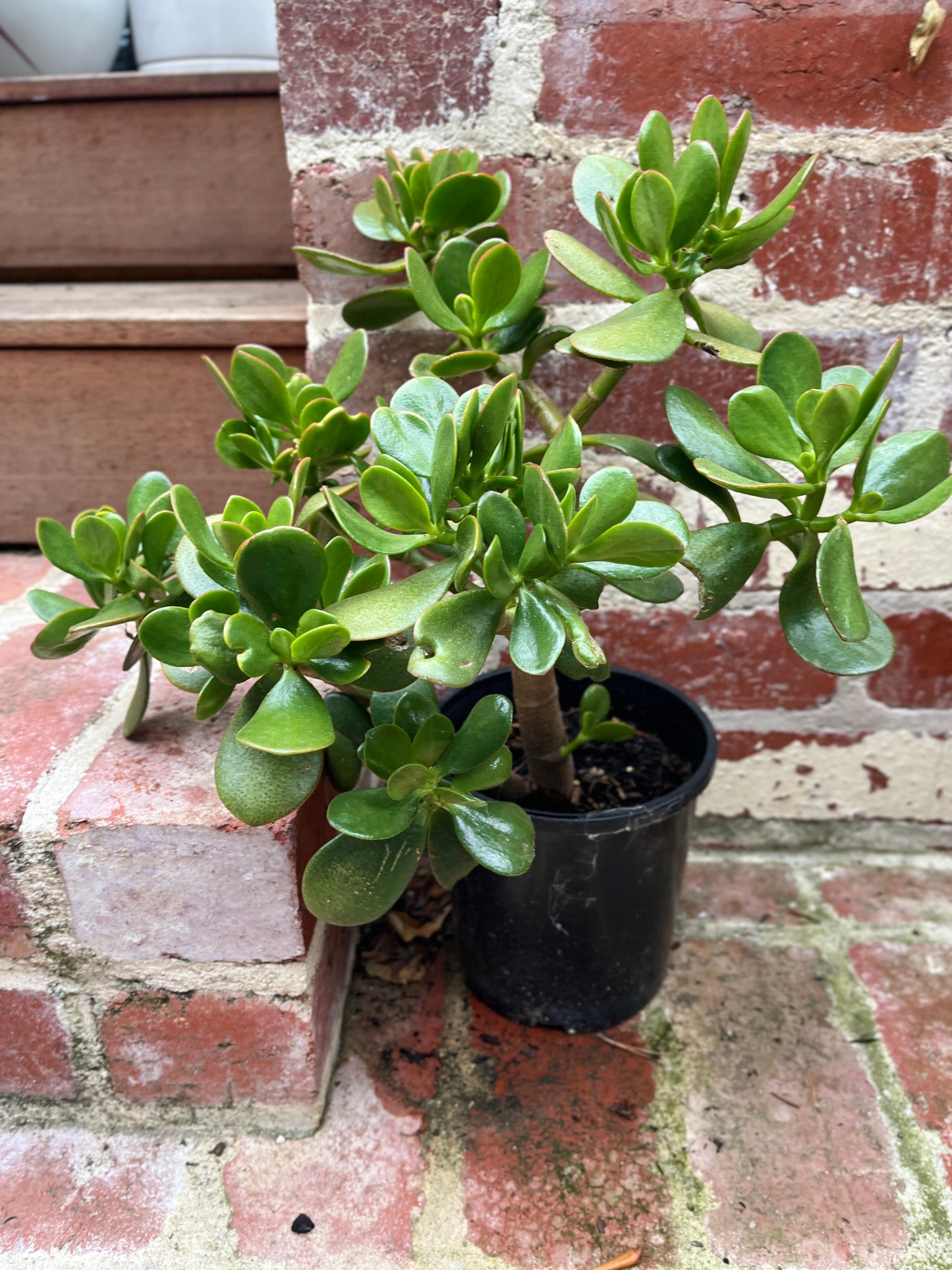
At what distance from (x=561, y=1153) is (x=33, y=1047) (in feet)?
1.52

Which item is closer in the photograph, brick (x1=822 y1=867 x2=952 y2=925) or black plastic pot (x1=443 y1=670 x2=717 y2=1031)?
black plastic pot (x1=443 y1=670 x2=717 y2=1031)

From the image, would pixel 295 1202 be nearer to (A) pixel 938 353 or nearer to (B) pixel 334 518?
(B) pixel 334 518

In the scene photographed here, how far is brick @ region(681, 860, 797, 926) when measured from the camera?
1.03m

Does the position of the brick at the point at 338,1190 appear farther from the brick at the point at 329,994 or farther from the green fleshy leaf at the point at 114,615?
the green fleshy leaf at the point at 114,615

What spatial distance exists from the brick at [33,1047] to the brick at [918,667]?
906 mm

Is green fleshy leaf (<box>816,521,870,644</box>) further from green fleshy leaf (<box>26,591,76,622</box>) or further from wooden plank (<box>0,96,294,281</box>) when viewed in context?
wooden plank (<box>0,96,294,281</box>)

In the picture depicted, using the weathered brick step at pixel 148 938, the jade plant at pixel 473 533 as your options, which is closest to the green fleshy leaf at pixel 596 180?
the jade plant at pixel 473 533

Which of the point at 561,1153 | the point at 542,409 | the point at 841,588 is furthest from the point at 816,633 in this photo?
the point at 561,1153

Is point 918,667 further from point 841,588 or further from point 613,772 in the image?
point 841,588

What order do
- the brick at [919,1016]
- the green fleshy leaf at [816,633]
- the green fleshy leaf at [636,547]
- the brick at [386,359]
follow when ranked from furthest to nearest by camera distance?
the brick at [386,359]
the brick at [919,1016]
the green fleshy leaf at [816,633]
the green fleshy leaf at [636,547]

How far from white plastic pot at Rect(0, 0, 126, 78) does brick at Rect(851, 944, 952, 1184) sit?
59.5 inches

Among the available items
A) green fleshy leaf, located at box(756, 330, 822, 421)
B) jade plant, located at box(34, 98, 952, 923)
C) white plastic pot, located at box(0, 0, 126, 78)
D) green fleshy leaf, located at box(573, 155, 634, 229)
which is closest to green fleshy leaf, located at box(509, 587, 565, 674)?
jade plant, located at box(34, 98, 952, 923)

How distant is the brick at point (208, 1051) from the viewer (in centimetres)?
77

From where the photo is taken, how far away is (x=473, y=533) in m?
0.53
